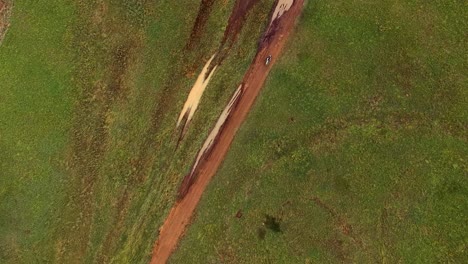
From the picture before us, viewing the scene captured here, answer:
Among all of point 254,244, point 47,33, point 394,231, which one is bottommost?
point 394,231

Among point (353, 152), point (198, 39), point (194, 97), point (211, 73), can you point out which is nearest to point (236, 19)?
point (198, 39)

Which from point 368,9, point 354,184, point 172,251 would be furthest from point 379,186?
point 172,251

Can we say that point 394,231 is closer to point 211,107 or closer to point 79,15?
point 211,107

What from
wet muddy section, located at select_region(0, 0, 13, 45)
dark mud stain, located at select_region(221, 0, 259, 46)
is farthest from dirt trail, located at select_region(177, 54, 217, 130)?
wet muddy section, located at select_region(0, 0, 13, 45)

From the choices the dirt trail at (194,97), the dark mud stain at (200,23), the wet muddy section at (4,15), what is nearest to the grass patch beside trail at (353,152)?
the dirt trail at (194,97)

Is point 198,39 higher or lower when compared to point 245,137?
higher

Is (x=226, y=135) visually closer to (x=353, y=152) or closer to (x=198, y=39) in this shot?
(x=198, y=39)
